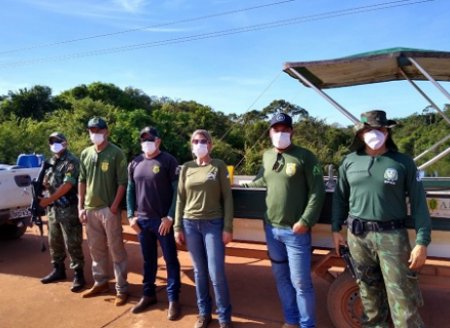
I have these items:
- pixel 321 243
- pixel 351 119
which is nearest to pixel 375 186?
pixel 321 243

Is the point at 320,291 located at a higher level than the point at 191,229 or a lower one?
lower

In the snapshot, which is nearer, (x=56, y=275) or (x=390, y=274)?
(x=390, y=274)

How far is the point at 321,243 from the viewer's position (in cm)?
370

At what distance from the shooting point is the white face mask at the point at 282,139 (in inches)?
125

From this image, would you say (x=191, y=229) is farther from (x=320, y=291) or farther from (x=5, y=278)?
(x=5, y=278)

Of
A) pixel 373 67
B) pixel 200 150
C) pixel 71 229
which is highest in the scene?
pixel 373 67

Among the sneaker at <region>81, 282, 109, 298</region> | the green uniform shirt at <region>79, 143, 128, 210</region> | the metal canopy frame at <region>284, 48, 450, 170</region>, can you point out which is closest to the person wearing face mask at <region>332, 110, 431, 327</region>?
the metal canopy frame at <region>284, 48, 450, 170</region>

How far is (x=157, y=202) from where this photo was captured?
377 cm

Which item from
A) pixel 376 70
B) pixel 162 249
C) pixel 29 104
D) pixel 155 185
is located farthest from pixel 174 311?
pixel 29 104

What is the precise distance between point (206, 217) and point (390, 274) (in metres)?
1.43

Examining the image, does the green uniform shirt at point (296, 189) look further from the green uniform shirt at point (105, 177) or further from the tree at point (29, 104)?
the tree at point (29, 104)

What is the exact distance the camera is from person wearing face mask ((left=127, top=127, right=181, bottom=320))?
12.3 feet

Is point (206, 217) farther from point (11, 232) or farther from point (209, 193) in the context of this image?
point (11, 232)

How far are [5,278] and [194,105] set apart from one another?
35.8 meters
